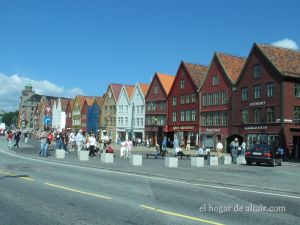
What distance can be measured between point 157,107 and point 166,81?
4.98 metres

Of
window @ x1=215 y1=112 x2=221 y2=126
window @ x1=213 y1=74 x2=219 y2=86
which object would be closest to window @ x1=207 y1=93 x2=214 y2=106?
window @ x1=213 y1=74 x2=219 y2=86

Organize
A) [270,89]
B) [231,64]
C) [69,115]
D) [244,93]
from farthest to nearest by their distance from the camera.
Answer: [69,115]
[231,64]
[244,93]
[270,89]

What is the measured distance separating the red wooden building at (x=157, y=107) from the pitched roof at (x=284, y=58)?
81.7ft

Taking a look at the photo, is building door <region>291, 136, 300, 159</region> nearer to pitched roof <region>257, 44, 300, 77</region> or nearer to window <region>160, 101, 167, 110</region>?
pitched roof <region>257, 44, 300, 77</region>

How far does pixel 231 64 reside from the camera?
197ft

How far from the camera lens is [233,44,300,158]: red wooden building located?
46.6 meters

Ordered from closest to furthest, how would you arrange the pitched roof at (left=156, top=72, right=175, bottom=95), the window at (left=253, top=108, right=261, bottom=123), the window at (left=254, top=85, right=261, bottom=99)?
the window at (left=253, top=108, right=261, bottom=123)
the window at (left=254, top=85, right=261, bottom=99)
the pitched roof at (left=156, top=72, right=175, bottom=95)

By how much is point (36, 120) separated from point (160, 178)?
462 ft

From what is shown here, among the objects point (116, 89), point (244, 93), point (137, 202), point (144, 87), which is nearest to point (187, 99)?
point (244, 93)

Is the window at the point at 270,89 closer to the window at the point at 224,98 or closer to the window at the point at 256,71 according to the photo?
the window at the point at 256,71

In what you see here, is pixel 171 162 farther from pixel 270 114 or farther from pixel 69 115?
pixel 69 115

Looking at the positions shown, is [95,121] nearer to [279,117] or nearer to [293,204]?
[279,117]

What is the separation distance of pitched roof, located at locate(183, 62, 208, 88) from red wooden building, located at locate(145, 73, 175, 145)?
7135mm

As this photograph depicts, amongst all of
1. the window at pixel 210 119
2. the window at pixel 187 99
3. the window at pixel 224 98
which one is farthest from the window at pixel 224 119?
the window at pixel 187 99
